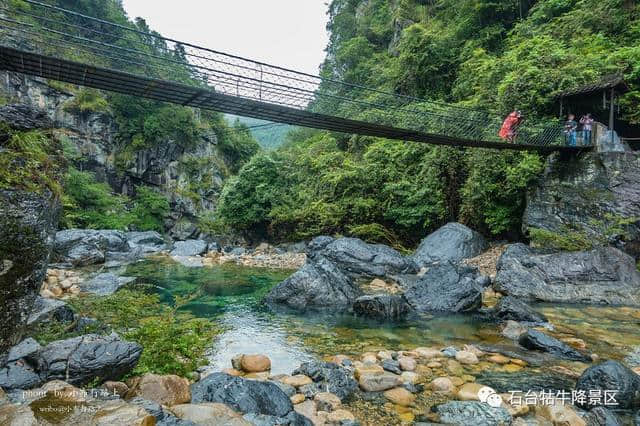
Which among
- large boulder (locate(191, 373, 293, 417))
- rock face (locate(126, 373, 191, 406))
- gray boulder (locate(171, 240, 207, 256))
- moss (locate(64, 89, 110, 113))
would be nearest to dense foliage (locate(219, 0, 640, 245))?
gray boulder (locate(171, 240, 207, 256))

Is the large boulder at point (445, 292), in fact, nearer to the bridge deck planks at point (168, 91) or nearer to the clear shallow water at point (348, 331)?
the clear shallow water at point (348, 331)

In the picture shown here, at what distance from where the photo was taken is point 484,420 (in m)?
2.84

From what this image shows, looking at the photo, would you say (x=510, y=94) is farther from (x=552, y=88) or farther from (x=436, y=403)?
(x=436, y=403)

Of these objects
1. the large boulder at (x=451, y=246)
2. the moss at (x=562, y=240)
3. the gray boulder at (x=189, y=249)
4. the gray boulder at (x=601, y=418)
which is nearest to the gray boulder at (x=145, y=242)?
the gray boulder at (x=189, y=249)

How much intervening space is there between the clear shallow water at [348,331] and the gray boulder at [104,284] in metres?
1.12

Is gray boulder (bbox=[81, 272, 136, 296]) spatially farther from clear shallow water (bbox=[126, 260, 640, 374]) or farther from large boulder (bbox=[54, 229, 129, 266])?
large boulder (bbox=[54, 229, 129, 266])

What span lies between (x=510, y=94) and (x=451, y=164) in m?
2.51

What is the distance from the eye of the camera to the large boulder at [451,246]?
9.97 metres

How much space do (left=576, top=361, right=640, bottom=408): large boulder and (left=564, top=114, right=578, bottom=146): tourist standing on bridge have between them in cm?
688

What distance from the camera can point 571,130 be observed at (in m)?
8.59

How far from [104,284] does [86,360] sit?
5.74 metres

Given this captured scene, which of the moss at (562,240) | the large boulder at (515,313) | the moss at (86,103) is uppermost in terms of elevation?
the moss at (86,103)

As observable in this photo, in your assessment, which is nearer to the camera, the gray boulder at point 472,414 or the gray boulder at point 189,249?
the gray boulder at point 472,414

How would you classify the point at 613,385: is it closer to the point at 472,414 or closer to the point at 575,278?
the point at 472,414
